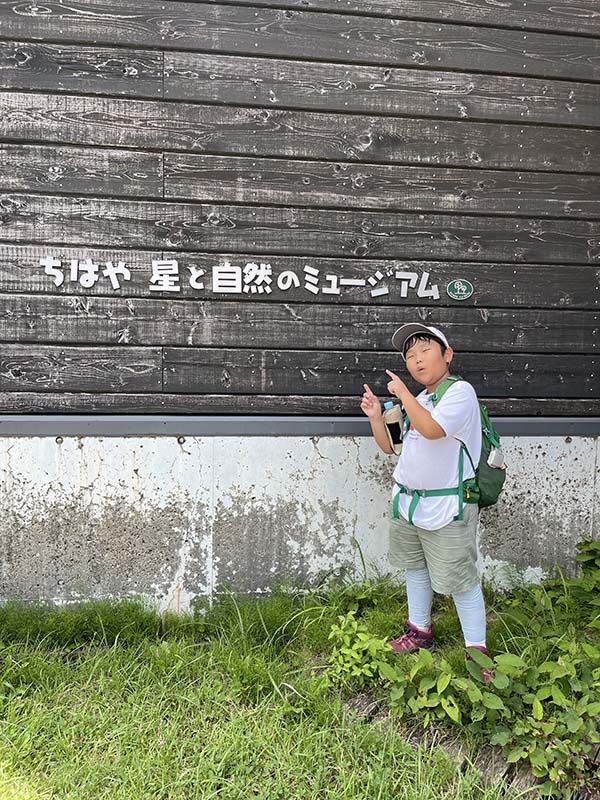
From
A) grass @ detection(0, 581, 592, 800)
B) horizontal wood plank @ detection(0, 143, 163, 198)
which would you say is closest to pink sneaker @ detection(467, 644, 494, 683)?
grass @ detection(0, 581, 592, 800)

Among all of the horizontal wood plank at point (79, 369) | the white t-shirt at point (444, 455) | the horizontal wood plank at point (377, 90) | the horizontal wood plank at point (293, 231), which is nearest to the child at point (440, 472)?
the white t-shirt at point (444, 455)

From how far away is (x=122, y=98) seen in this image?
4.05 meters

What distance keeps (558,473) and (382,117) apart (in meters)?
2.45

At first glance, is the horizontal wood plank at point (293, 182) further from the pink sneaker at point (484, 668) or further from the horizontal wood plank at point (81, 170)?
the pink sneaker at point (484, 668)

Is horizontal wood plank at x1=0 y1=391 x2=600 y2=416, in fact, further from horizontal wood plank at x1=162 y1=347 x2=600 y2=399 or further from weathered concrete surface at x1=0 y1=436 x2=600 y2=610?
weathered concrete surface at x1=0 y1=436 x2=600 y2=610

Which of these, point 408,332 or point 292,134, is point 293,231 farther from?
point 408,332

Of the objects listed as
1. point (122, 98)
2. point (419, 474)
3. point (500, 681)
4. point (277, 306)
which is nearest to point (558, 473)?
point (419, 474)

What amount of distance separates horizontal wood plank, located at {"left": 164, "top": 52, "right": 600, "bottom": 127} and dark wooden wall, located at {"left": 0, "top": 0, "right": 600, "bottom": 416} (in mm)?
12

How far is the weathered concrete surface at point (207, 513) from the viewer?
4.10 metres

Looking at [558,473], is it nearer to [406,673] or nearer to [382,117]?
[406,673]

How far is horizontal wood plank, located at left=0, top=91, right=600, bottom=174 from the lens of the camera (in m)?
4.02

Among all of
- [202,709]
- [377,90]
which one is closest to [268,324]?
[377,90]

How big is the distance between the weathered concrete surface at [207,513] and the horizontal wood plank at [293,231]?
1.15 m

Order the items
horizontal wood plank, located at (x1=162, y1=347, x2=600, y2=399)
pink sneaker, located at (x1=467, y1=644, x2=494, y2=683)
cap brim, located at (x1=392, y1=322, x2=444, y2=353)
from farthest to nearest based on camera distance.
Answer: horizontal wood plank, located at (x1=162, y1=347, x2=600, y2=399) → cap brim, located at (x1=392, y1=322, x2=444, y2=353) → pink sneaker, located at (x1=467, y1=644, x2=494, y2=683)
